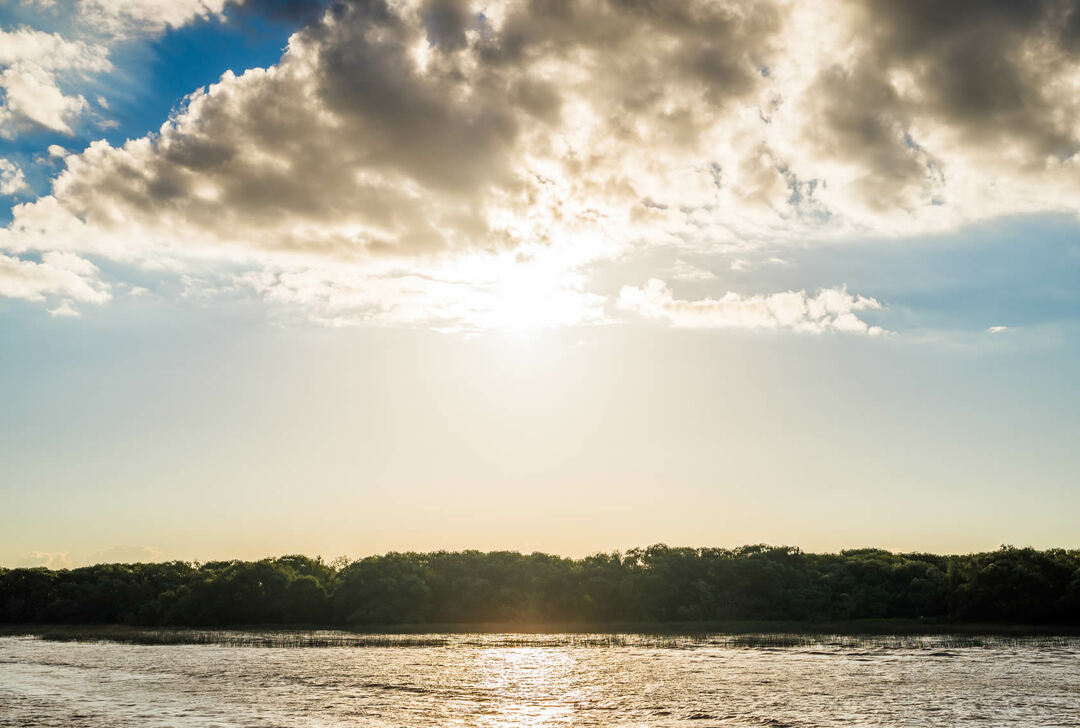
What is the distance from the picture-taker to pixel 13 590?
142875 millimetres

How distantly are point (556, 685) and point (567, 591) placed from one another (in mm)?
74865

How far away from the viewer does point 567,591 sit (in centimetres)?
12312

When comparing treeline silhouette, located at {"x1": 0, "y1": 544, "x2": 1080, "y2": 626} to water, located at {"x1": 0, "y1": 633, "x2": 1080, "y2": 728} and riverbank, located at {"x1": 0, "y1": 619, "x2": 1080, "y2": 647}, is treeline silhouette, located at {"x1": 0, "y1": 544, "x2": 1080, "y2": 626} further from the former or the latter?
water, located at {"x1": 0, "y1": 633, "x2": 1080, "y2": 728}

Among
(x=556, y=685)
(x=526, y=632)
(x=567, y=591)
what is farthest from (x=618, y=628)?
(x=556, y=685)

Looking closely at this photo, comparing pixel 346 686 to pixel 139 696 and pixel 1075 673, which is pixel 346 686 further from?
pixel 1075 673

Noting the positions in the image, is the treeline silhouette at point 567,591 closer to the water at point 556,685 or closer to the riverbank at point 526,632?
the riverbank at point 526,632

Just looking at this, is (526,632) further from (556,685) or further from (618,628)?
(556,685)

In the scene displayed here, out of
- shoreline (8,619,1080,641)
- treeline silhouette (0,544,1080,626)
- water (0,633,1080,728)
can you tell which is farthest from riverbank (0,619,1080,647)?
water (0,633,1080,728)

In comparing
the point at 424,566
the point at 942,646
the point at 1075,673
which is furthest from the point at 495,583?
the point at 1075,673

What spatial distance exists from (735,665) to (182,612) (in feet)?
313

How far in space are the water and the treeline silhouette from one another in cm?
3729

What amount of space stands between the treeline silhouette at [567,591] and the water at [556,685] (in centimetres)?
3729

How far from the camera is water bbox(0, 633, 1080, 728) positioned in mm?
37031

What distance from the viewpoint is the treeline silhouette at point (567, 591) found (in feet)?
376
